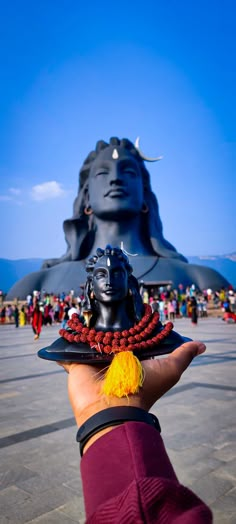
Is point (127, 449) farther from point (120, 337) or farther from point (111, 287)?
point (111, 287)

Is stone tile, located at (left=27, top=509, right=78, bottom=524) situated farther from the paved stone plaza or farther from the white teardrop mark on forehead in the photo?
the white teardrop mark on forehead

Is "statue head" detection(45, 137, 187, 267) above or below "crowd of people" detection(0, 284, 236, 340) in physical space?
above

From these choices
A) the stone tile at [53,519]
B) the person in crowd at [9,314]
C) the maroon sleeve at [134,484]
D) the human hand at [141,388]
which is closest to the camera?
the maroon sleeve at [134,484]

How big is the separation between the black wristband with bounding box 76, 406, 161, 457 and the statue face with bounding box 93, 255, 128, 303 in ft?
3.78

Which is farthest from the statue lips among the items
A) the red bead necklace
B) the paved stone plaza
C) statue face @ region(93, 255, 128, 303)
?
the red bead necklace

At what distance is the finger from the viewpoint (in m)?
1.59

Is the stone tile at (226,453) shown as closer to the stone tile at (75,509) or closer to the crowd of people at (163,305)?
the stone tile at (75,509)

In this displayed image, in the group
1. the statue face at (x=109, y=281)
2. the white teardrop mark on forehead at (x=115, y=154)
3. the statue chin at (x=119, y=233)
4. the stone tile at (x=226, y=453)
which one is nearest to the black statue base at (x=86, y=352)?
the statue face at (x=109, y=281)

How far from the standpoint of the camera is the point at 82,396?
1.42 meters

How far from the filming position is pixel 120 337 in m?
2.08

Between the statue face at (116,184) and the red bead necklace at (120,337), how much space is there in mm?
24743

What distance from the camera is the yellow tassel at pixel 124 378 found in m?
1.38

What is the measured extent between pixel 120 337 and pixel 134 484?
43.6 inches

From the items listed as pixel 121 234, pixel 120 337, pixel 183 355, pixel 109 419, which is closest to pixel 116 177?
pixel 121 234
